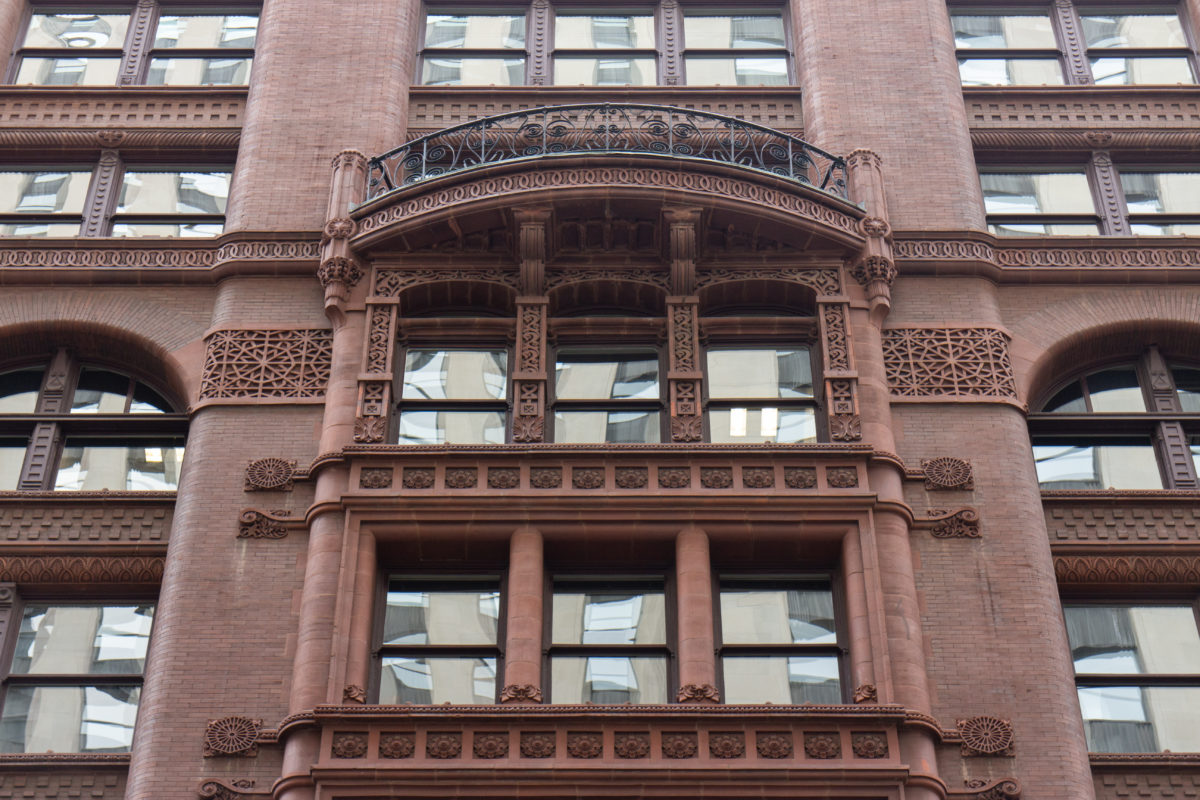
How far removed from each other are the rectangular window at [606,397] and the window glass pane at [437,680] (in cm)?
323

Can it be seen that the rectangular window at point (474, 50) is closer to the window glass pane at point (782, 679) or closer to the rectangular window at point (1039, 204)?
the rectangular window at point (1039, 204)

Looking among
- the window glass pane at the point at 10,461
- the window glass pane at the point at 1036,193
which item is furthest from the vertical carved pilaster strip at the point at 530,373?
the window glass pane at the point at 1036,193

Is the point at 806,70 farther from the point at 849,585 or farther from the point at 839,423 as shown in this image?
the point at 849,585

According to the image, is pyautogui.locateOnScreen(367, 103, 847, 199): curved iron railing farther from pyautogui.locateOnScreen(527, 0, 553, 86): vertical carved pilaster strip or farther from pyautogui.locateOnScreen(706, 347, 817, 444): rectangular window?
pyautogui.locateOnScreen(706, 347, 817, 444): rectangular window

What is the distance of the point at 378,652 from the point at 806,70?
11802mm

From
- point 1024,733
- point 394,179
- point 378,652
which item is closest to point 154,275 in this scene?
point 394,179

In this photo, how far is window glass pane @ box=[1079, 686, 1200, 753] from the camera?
63.6 ft

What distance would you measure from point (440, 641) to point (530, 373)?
3757mm

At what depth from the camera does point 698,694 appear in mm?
18266

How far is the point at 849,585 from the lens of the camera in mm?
19359

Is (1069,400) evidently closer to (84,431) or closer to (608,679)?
(608,679)

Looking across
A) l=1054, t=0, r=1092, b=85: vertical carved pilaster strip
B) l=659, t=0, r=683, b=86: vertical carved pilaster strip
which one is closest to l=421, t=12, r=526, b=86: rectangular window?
l=659, t=0, r=683, b=86: vertical carved pilaster strip

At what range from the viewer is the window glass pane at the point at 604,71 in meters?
27.2

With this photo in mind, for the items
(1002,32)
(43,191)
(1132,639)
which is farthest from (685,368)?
(43,191)
